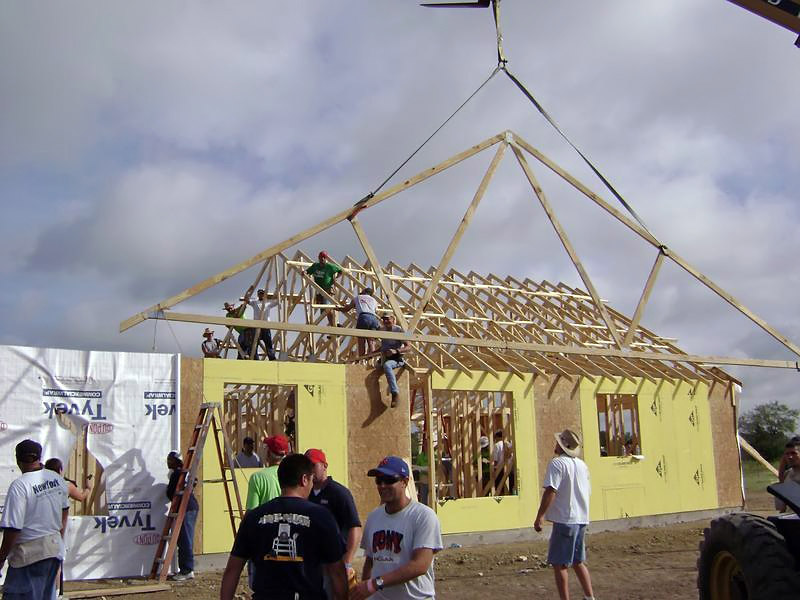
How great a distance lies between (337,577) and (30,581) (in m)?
2.82

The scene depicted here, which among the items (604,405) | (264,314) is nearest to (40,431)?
(264,314)

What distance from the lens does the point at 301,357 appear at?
589 inches

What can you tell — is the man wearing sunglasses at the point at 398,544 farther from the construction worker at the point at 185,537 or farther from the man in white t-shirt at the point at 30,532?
the construction worker at the point at 185,537

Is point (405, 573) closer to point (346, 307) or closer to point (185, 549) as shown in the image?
point (185, 549)

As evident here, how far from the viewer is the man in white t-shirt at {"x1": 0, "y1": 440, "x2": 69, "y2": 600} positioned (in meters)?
5.34

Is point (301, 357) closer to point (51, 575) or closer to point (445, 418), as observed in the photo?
point (445, 418)

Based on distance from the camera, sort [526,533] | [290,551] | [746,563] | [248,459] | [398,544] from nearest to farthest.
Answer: [290,551]
[398,544]
[746,563]
[248,459]
[526,533]

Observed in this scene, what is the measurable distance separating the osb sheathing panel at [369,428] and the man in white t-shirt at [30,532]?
24.3 feet

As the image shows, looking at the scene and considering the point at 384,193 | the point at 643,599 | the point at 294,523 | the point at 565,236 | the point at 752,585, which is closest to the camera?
the point at 294,523

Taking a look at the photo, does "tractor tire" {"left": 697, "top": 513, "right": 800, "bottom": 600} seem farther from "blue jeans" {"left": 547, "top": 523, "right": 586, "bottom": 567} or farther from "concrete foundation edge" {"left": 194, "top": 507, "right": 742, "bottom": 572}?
"concrete foundation edge" {"left": 194, "top": 507, "right": 742, "bottom": 572}

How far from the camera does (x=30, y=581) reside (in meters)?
5.40

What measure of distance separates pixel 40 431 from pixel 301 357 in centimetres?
538

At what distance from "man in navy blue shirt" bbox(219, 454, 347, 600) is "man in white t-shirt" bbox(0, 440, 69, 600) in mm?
2324

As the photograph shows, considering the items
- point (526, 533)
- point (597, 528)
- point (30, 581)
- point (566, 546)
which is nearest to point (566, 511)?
point (566, 546)
